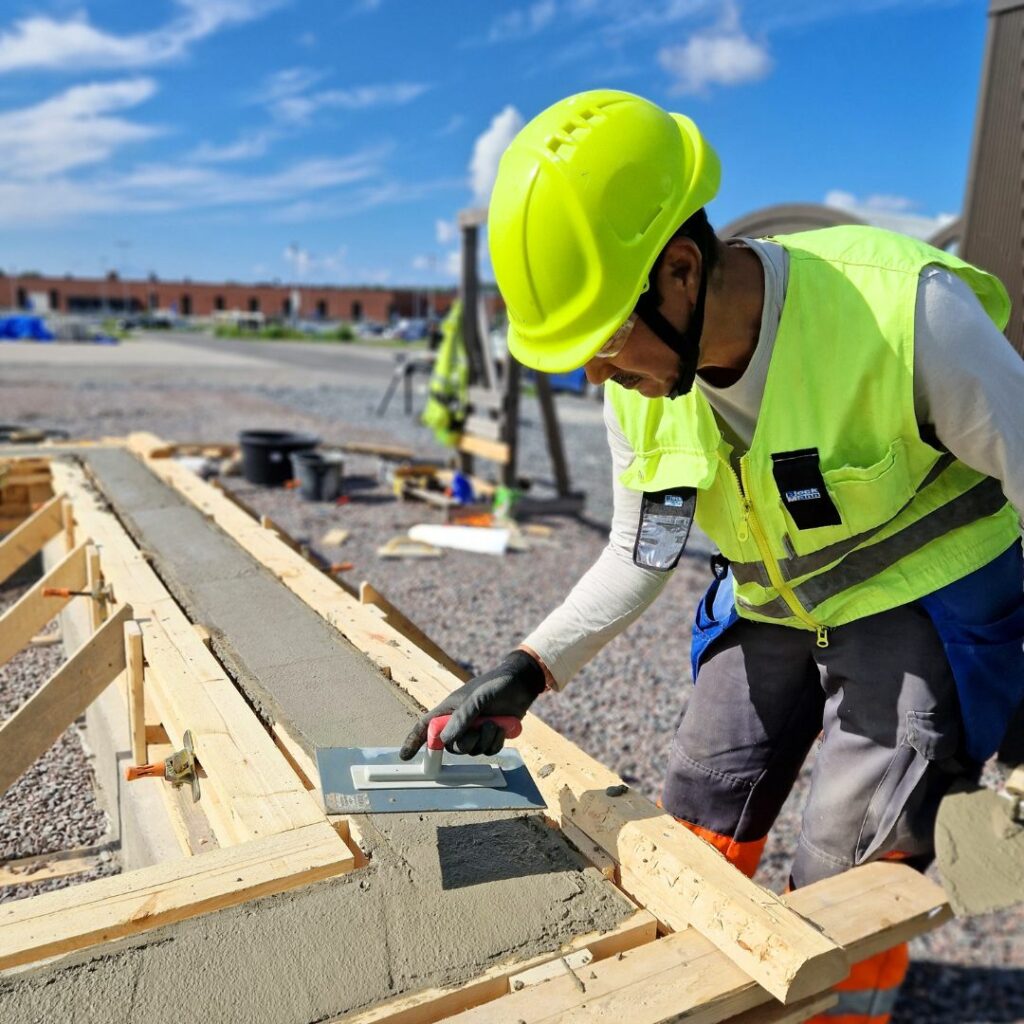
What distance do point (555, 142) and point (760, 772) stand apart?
1.55 metres

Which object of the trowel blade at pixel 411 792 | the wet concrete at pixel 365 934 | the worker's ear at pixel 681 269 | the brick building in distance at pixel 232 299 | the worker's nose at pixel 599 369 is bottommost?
the wet concrete at pixel 365 934

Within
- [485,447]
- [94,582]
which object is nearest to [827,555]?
[94,582]

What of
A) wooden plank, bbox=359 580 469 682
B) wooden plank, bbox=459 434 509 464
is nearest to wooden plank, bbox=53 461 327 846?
wooden plank, bbox=359 580 469 682

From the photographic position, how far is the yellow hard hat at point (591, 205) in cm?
175

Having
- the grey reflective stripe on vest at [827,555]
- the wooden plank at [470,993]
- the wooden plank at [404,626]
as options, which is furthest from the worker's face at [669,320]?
the wooden plank at [404,626]

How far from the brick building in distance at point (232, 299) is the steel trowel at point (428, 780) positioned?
8838 centimetres

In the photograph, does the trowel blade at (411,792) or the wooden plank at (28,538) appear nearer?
the trowel blade at (411,792)

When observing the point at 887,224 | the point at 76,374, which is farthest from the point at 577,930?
the point at 76,374

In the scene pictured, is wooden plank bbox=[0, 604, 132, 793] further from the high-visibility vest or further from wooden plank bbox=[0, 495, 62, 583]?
wooden plank bbox=[0, 495, 62, 583]

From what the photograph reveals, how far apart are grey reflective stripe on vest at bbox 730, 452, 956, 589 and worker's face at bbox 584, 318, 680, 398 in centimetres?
50

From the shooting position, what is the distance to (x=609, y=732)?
4.52 m

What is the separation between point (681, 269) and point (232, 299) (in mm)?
100932

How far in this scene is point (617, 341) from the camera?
6.04 feet

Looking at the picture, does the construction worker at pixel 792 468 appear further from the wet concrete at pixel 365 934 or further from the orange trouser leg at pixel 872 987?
the wet concrete at pixel 365 934
